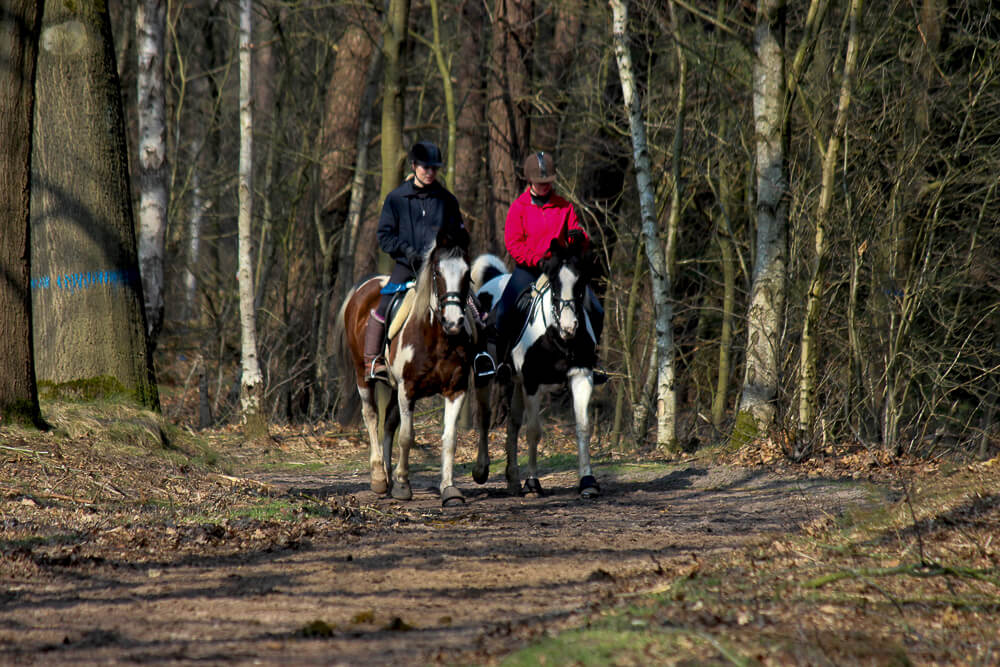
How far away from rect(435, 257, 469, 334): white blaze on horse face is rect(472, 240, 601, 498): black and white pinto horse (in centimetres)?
108

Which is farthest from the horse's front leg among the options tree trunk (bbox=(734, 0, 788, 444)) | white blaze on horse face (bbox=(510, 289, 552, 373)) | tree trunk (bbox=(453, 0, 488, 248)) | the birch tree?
tree trunk (bbox=(453, 0, 488, 248))

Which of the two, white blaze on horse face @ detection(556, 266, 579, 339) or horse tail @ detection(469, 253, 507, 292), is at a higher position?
horse tail @ detection(469, 253, 507, 292)

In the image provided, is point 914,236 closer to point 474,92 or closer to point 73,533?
point 474,92

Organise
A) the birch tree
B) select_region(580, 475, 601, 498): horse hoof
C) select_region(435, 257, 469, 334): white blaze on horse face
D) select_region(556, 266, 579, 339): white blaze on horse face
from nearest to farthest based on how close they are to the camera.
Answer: select_region(435, 257, 469, 334): white blaze on horse face
select_region(556, 266, 579, 339): white blaze on horse face
select_region(580, 475, 601, 498): horse hoof
the birch tree

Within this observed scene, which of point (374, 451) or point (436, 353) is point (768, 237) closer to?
point (436, 353)

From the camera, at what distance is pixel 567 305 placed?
11.0 metres

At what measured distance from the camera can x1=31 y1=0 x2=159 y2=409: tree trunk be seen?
1158 centimetres

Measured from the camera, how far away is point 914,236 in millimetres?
17328

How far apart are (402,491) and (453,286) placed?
7.32ft

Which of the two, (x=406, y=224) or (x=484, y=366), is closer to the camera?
(x=484, y=366)

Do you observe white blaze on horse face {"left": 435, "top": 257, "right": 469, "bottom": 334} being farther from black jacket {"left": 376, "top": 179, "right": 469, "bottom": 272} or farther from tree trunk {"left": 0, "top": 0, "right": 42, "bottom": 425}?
tree trunk {"left": 0, "top": 0, "right": 42, "bottom": 425}

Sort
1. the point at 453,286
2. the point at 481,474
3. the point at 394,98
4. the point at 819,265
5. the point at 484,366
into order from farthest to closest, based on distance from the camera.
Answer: the point at 394,98 < the point at 819,265 < the point at 481,474 < the point at 484,366 < the point at 453,286

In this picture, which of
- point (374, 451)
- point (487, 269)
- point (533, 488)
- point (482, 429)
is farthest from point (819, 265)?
point (374, 451)

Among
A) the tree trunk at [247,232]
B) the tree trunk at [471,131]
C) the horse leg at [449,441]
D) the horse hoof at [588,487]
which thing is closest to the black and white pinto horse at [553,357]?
the horse hoof at [588,487]
